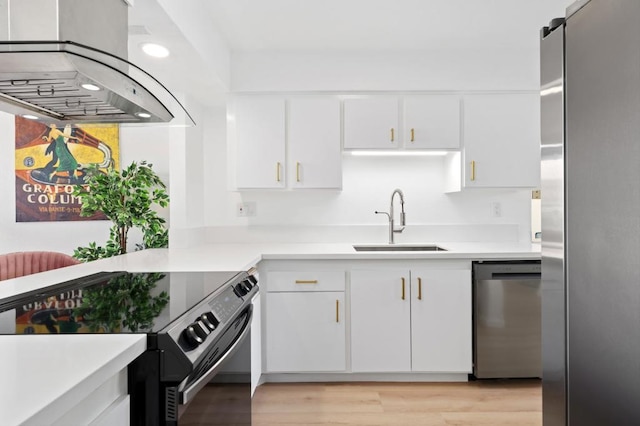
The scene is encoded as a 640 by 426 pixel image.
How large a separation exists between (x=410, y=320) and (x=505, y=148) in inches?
54.2

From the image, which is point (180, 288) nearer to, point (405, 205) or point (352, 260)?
point (352, 260)

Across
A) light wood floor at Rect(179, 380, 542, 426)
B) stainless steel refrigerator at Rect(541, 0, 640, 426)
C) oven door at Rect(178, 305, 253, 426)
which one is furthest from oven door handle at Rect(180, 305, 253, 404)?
stainless steel refrigerator at Rect(541, 0, 640, 426)

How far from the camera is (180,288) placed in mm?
1363

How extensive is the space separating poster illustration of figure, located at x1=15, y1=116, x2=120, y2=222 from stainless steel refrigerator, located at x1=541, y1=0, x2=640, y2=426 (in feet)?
11.7

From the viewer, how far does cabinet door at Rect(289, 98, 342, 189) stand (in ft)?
9.32

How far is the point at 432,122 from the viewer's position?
284cm

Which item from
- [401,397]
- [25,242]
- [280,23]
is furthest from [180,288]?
[25,242]

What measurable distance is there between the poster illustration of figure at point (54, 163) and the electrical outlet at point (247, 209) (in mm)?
1313

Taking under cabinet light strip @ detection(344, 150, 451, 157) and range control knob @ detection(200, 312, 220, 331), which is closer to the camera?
range control knob @ detection(200, 312, 220, 331)

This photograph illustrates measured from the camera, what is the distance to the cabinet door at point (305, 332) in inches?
99.5

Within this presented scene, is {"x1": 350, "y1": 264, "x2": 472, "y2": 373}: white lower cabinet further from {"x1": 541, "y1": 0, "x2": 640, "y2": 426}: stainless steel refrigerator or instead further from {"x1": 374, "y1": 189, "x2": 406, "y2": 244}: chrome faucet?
{"x1": 541, "y1": 0, "x2": 640, "y2": 426}: stainless steel refrigerator


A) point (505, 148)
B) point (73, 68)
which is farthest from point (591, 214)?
point (505, 148)

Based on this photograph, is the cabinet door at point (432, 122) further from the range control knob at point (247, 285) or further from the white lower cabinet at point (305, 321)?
the range control knob at point (247, 285)

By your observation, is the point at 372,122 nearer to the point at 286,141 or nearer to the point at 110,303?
the point at 286,141
